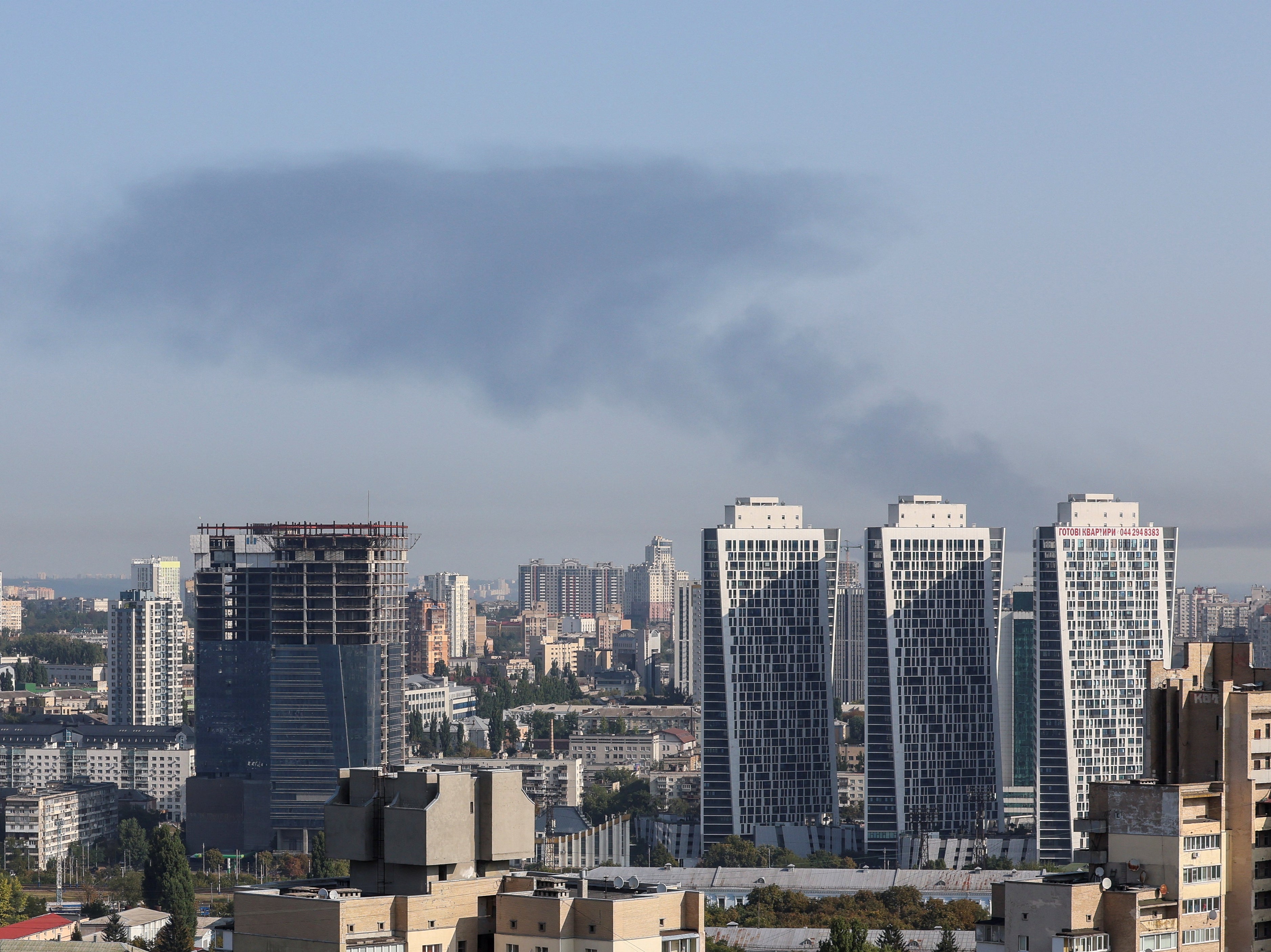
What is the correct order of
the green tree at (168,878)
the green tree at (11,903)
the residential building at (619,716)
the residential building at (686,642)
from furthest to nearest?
the residential building at (686,642) < the residential building at (619,716) < the green tree at (168,878) < the green tree at (11,903)

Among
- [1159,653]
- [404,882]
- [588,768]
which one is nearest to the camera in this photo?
[404,882]

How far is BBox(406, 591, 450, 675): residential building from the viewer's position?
557 feet

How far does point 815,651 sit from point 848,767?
2931 cm

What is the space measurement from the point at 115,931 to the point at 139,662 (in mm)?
75207

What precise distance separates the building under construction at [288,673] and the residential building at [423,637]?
7505cm

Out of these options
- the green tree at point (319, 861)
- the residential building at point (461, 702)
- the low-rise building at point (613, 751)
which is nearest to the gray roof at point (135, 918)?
the green tree at point (319, 861)

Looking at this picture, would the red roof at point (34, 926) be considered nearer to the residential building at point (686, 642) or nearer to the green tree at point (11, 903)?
the green tree at point (11, 903)

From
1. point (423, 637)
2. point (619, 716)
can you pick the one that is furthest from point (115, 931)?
point (423, 637)

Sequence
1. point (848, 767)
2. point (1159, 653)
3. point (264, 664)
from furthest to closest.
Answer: point (848, 767) < point (264, 664) < point (1159, 653)

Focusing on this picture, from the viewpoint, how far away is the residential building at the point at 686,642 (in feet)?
503

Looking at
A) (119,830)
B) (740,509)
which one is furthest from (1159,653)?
(119,830)

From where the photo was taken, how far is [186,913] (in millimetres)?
64625

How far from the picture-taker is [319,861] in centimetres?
6650

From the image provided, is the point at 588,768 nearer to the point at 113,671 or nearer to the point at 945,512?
the point at 113,671
